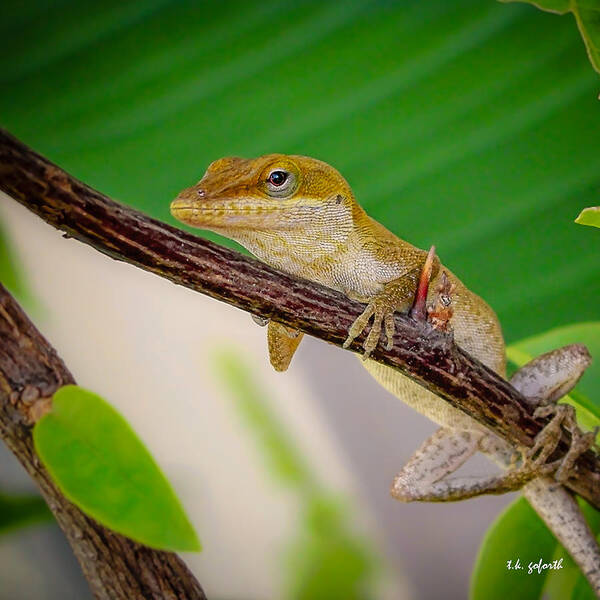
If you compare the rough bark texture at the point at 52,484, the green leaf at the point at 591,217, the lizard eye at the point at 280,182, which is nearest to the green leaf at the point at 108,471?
the rough bark texture at the point at 52,484

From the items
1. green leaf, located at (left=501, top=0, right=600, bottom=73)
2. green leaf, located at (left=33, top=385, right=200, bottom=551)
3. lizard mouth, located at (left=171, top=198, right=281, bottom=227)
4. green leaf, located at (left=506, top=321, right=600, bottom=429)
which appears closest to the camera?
lizard mouth, located at (left=171, top=198, right=281, bottom=227)

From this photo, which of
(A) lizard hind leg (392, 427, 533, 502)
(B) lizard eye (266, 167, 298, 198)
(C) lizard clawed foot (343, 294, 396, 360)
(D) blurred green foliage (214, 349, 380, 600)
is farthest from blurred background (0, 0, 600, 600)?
(C) lizard clawed foot (343, 294, 396, 360)

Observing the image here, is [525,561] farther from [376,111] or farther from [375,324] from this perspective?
[376,111]

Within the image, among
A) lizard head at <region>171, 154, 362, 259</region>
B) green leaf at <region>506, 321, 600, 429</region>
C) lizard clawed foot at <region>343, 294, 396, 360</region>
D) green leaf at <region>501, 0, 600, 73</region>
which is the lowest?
green leaf at <region>506, 321, 600, 429</region>

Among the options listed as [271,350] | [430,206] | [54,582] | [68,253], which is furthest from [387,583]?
[68,253]

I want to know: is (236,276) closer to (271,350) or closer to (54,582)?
→ (271,350)

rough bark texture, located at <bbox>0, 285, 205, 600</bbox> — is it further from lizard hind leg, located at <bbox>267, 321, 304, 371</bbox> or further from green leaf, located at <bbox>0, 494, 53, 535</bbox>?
lizard hind leg, located at <bbox>267, 321, 304, 371</bbox>

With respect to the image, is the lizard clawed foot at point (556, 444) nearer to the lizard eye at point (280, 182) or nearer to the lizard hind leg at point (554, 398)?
the lizard hind leg at point (554, 398)
